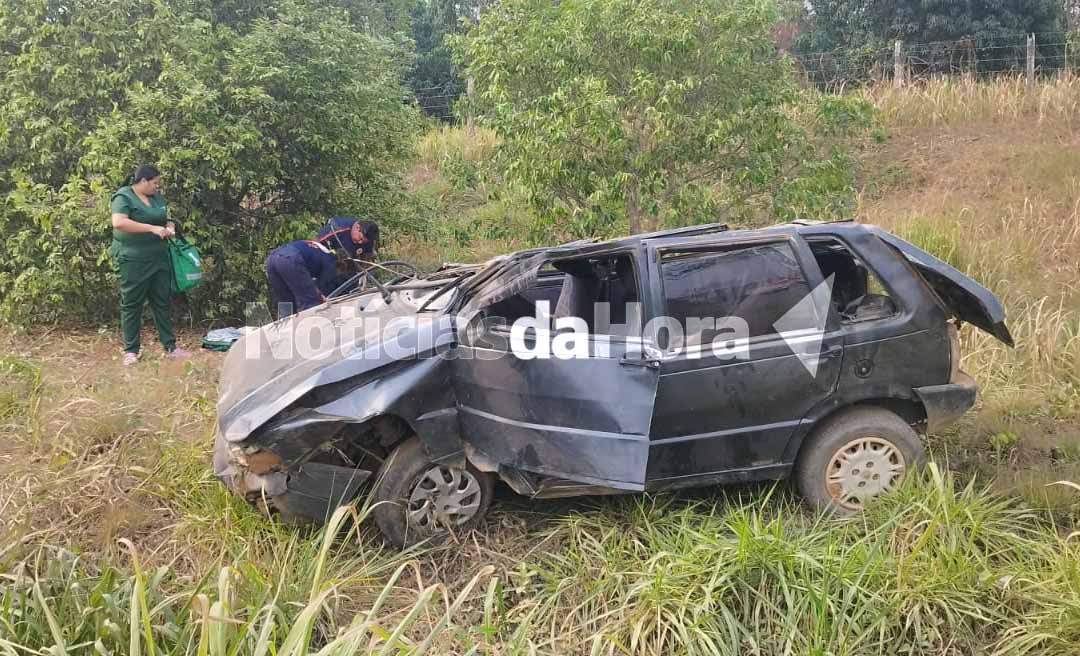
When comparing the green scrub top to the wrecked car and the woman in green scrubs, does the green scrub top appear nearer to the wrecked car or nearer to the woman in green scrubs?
the woman in green scrubs

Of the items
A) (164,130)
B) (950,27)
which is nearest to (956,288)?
(164,130)

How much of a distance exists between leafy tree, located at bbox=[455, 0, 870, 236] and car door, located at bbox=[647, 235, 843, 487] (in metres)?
2.35

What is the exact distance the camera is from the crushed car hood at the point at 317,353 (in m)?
3.50

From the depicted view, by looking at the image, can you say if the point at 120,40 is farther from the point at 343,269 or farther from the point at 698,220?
the point at 698,220

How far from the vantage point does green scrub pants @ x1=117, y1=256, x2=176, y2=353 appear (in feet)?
20.0

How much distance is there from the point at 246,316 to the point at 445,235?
257cm

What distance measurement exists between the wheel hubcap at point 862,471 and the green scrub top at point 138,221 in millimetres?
5044

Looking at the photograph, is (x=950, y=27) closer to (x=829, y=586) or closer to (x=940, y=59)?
(x=940, y=59)

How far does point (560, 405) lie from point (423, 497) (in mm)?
776

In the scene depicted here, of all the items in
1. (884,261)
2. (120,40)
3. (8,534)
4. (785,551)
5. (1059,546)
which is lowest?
(1059,546)

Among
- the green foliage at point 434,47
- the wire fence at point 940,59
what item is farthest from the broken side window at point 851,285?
the green foliage at point 434,47

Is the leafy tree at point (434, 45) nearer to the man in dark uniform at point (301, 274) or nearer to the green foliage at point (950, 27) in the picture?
the green foliage at point (950, 27)

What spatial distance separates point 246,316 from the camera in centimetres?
764

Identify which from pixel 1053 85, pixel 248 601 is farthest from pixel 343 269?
pixel 1053 85
